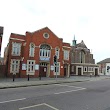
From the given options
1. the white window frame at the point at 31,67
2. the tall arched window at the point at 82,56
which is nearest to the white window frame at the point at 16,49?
the white window frame at the point at 31,67

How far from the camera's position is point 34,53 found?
3206cm

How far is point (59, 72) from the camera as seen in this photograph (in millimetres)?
35156

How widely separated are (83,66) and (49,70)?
71.1ft

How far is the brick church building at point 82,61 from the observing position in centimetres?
5150

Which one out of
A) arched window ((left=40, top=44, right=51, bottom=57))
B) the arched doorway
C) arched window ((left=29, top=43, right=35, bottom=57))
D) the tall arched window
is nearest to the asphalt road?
arched window ((left=29, top=43, right=35, bottom=57))

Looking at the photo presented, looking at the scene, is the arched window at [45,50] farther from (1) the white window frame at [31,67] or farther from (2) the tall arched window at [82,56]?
(2) the tall arched window at [82,56]

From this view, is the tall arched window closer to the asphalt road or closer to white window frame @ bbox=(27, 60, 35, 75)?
white window frame @ bbox=(27, 60, 35, 75)

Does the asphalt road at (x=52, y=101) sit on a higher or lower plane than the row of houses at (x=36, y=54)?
lower

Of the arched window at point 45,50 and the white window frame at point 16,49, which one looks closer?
the white window frame at point 16,49

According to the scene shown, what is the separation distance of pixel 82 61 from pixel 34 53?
27000mm

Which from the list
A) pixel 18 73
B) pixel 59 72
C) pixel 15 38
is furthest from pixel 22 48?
pixel 59 72

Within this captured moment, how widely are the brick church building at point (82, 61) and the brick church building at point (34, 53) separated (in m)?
16.2

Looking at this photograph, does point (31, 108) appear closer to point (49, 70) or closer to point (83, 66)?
point (49, 70)

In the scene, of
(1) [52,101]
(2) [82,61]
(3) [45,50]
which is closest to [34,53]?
(3) [45,50]
